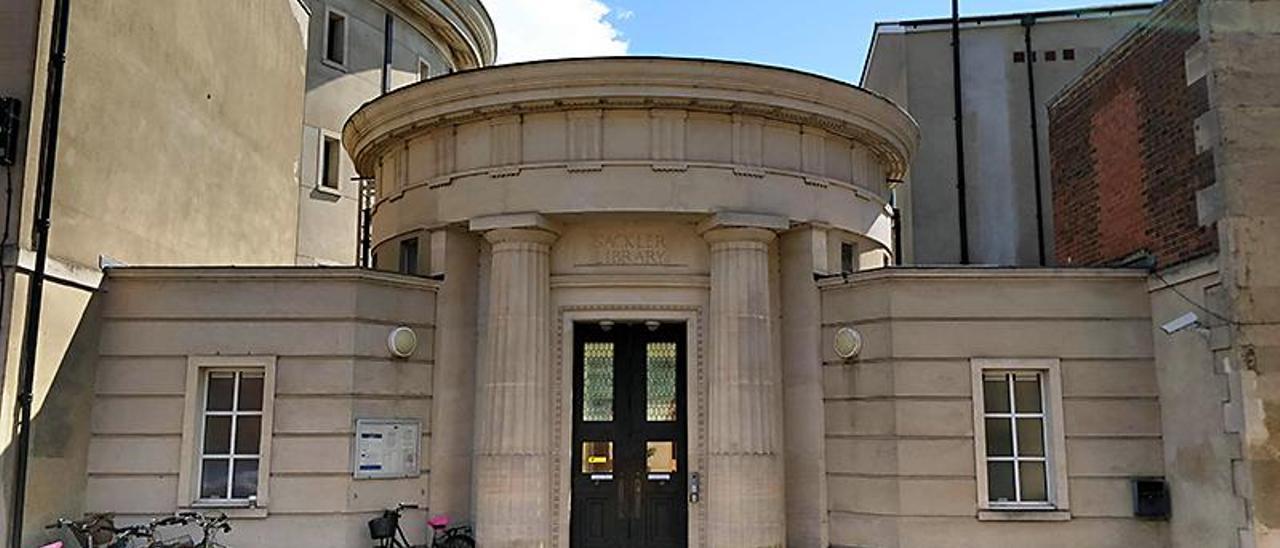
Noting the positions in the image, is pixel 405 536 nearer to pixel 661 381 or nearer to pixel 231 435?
pixel 231 435

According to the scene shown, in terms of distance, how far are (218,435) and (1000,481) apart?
29.9 feet

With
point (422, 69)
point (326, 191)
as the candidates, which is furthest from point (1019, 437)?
point (422, 69)

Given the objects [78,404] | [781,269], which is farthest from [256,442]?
[781,269]

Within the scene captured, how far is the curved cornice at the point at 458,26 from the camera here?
23328 millimetres

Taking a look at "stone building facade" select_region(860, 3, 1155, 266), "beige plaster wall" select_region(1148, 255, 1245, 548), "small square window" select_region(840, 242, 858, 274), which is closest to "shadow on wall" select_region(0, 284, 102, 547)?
"small square window" select_region(840, 242, 858, 274)

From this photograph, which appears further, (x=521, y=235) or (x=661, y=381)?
(x=661, y=381)

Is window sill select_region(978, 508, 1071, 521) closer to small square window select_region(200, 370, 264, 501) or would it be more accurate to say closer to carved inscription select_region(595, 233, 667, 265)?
carved inscription select_region(595, 233, 667, 265)

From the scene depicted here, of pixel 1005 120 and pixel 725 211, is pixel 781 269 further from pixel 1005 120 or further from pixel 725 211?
pixel 1005 120

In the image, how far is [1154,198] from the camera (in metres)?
11.1

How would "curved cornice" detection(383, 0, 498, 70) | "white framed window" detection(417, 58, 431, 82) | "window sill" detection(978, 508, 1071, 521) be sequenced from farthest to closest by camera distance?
"white framed window" detection(417, 58, 431, 82)
"curved cornice" detection(383, 0, 498, 70)
"window sill" detection(978, 508, 1071, 521)

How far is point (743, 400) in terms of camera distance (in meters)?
11.5

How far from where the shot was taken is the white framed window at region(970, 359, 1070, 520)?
11090 millimetres

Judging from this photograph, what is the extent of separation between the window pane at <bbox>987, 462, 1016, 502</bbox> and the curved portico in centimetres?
198

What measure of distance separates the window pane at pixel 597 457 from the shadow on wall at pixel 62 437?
5.73 meters
